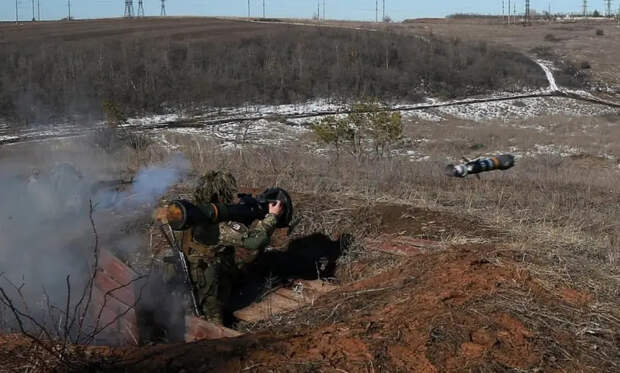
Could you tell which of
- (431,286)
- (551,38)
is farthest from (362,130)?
(551,38)

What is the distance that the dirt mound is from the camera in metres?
3.77

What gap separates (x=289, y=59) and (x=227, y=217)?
4448 centimetres

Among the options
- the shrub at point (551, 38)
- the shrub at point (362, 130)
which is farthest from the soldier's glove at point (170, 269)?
the shrub at point (551, 38)

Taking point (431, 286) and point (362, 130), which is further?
point (362, 130)

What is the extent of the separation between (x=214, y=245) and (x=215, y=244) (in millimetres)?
25

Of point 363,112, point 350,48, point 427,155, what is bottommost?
point 427,155

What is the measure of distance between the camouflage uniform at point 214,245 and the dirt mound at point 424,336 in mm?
879

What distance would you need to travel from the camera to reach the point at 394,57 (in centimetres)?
5125

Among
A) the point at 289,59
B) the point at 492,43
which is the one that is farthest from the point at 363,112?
the point at 492,43

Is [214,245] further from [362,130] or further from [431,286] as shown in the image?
[362,130]

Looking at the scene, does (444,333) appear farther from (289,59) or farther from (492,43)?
(492,43)

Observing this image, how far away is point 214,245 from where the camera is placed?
5.88 meters

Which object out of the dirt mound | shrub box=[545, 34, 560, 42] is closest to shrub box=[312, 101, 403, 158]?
the dirt mound

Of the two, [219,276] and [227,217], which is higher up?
[227,217]
